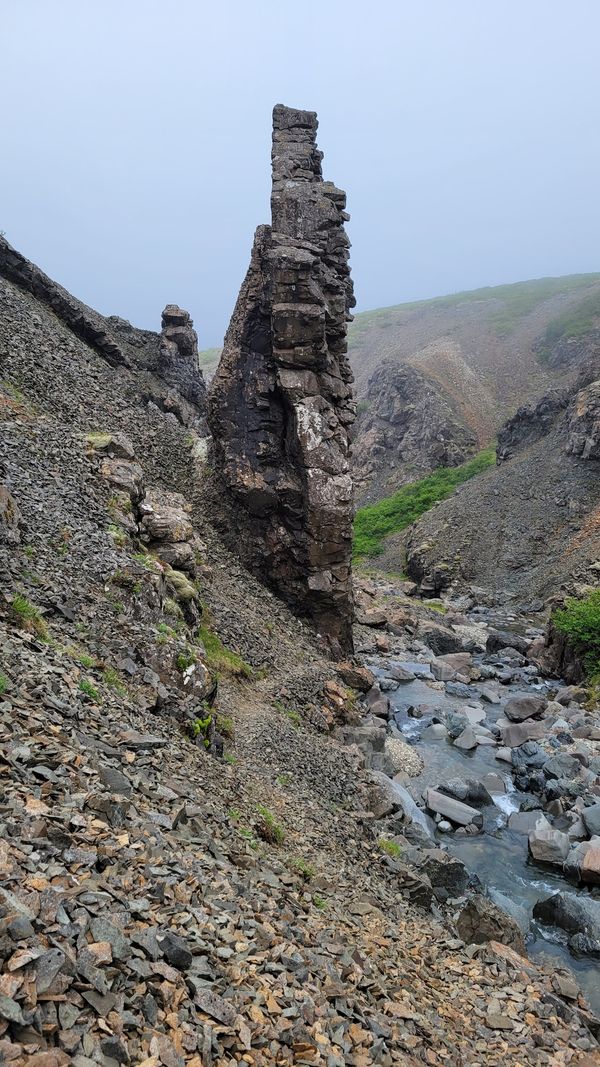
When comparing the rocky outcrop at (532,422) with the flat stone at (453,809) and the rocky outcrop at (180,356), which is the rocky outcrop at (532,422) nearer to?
the rocky outcrop at (180,356)

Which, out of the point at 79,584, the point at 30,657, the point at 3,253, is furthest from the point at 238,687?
the point at 3,253

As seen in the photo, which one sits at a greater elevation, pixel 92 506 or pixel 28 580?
pixel 92 506

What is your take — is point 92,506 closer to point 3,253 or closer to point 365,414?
point 3,253

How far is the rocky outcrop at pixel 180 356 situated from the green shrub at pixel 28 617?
2740 cm

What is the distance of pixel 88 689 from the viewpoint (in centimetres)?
1102

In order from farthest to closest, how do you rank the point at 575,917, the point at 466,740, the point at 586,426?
the point at 586,426 → the point at 466,740 → the point at 575,917

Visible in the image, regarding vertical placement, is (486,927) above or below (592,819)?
above

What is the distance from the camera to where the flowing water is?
13211mm

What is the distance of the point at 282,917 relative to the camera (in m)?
8.68

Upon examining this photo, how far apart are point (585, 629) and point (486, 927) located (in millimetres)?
22823

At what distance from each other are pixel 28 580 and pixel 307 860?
7.81 m

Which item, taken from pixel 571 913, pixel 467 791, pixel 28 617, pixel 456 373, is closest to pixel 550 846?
pixel 571 913

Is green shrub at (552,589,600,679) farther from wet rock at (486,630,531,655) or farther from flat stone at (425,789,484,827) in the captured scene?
flat stone at (425,789,484,827)

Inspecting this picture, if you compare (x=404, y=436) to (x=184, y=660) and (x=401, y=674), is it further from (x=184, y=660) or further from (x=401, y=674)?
(x=184, y=660)
